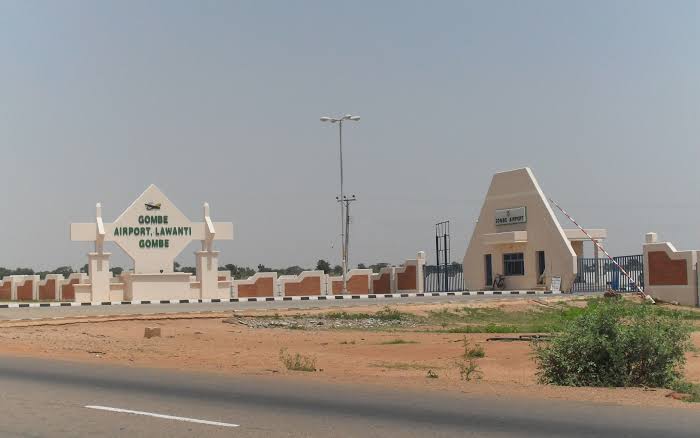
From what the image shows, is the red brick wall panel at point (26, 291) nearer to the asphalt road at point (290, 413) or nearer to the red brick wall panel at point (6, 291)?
the red brick wall panel at point (6, 291)

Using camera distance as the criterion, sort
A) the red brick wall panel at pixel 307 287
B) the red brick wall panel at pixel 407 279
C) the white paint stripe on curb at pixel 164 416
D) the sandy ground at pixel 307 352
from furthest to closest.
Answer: the red brick wall panel at pixel 407 279, the red brick wall panel at pixel 307 287, the sandy ground at pixel 307 352, the white paint stripe on curb at pixel 164 416

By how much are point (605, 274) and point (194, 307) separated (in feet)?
77.6

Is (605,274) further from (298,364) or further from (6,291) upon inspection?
(6,291)

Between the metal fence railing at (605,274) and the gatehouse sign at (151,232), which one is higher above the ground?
the gatehouse sign at (151,232)

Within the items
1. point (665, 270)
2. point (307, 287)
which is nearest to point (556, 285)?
point (665, 270)

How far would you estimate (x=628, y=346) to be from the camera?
15.5 m

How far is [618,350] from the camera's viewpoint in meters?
15.4

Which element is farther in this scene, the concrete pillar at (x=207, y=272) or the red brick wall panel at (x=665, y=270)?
the concrete pillar at (x=207, y=272)

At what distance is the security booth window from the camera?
5294cm

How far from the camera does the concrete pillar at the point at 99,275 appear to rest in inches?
1822

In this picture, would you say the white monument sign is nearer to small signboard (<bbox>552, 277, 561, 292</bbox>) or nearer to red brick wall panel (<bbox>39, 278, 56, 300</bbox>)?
red brick wall panel (<bbox>39, 278, 56, 300</bbox>)

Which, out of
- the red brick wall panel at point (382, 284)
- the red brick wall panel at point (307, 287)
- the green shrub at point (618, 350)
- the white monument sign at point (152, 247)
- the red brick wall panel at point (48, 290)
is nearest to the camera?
the green shrub at point (618, 350)

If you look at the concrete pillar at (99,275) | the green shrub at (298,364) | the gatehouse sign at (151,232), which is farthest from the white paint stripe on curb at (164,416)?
the gatehouse sign at (151,232)

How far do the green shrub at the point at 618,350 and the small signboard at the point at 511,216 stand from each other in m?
36.6
